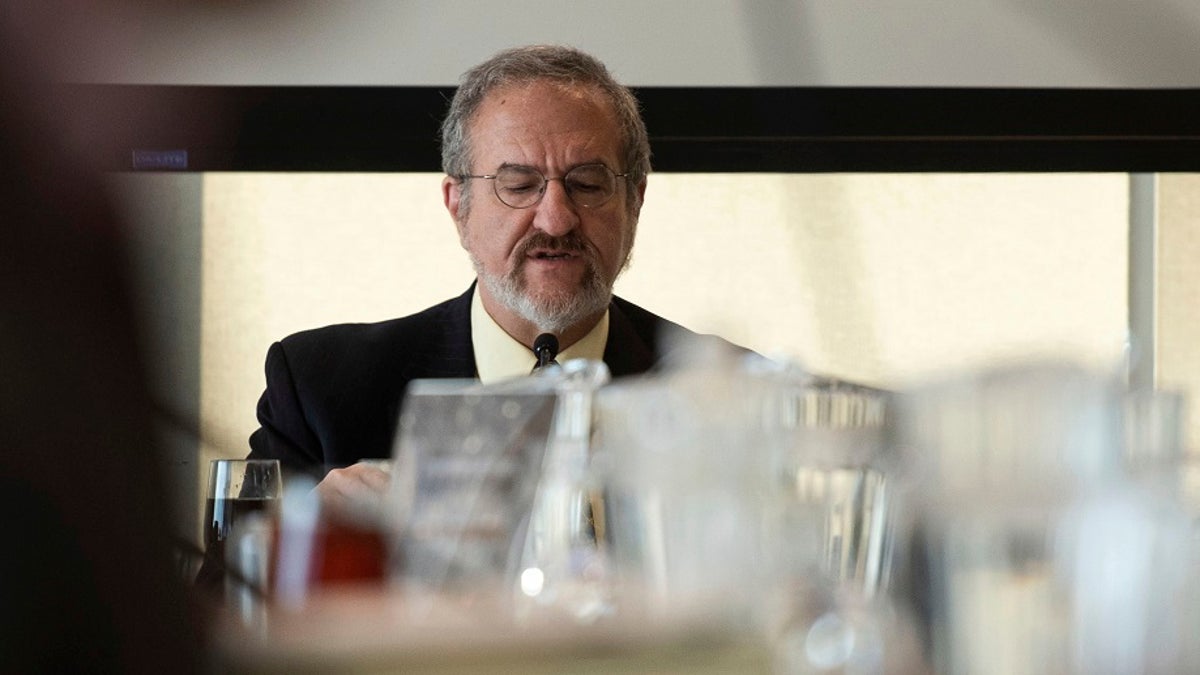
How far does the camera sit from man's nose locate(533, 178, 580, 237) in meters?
2.37

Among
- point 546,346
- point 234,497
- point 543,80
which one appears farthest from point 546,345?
point 543,80

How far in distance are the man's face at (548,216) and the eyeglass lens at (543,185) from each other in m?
0.01

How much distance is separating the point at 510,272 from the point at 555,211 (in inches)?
Answer: 4.5

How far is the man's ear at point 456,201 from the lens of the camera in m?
2.52

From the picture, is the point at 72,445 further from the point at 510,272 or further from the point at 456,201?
the point at 456,201

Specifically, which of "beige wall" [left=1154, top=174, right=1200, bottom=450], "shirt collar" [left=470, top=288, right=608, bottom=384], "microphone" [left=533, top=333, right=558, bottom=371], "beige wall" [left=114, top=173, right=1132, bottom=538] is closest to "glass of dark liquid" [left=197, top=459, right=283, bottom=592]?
"microphone" [left=533, top=333, right=558, bottom=371]

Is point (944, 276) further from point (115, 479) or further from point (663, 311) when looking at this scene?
point (115, 479)

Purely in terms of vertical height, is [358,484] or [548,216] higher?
[548,216]

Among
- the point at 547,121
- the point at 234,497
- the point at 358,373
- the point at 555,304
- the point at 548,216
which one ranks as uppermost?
the point at 547,121

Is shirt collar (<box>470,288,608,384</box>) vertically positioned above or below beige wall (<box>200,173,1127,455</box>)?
below

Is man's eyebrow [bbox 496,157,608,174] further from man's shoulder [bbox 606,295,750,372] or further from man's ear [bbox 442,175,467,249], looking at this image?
man's shoulder [bbox 606,295,750,372]

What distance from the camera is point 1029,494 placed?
28.9 inches

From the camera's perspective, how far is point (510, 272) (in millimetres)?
2389

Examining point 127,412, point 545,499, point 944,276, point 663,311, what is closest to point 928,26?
point 944,276
